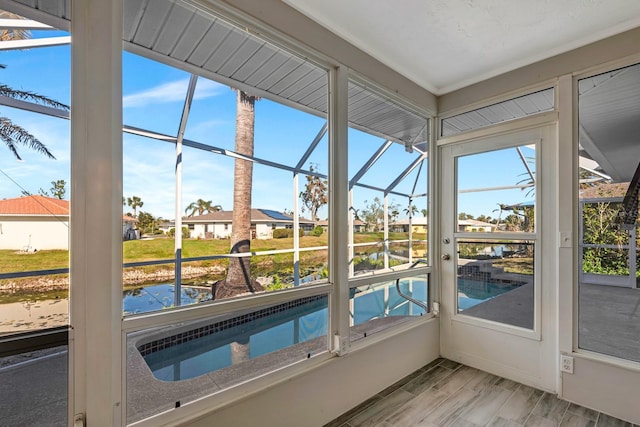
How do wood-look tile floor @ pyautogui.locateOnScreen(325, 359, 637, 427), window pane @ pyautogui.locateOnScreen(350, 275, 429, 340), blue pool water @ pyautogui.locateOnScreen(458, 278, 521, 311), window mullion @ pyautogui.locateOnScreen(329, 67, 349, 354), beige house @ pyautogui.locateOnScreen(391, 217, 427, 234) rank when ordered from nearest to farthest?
1. wood-look tile floor @ pyautogui.locateOnScreen(325, 359, 637, 427)
2. window mullion @ pyautogui.locateOnScreen(329, 67, 349, 354)
3. window pane @ pyautogui.locateOnScreen(350, 275, 429, 340)
4. blue pool water @ pyautogui.locateOnScreen(458, 278, 521, 311)
5. beige house @ pyautogui.locateOnScreen(391, 217, 427, 234)

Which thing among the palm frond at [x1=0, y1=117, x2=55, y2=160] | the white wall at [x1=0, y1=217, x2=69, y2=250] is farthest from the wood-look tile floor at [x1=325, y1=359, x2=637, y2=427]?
the palm frond at [x1=0, y1=117, x2=55, y2=160]

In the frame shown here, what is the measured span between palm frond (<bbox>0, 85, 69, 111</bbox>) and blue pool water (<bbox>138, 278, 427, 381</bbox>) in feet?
3.10

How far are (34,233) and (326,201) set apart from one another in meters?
1.55

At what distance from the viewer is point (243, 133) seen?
6.61 ft

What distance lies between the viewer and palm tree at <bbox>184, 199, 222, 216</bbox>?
182 centimetres

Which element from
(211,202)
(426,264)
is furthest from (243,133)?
(426,264)

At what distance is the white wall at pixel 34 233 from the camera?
1.12 m

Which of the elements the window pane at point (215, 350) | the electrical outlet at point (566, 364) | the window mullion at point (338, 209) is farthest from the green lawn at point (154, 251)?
the electrical outlet at point (566, 364)

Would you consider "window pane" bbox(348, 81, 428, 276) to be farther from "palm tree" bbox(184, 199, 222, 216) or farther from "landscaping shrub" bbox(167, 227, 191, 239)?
"landscaping shrub" bbox(167, 227, 191, 239)

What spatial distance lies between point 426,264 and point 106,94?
282cm

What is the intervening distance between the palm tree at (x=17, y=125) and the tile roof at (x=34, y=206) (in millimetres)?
167

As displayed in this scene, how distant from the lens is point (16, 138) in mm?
1160

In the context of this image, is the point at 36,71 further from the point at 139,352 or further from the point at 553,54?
the point at 553,54

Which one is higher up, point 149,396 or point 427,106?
point 427,106
